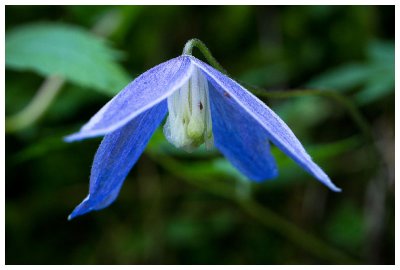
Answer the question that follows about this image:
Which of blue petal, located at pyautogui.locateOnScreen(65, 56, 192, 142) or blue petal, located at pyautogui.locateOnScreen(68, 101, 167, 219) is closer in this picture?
blue petal, located at pyautogui.locateOnScreen(65, 56, 192, 142)

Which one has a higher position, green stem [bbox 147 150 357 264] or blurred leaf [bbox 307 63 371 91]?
blurred leaf [bbox 307 63 371 91]

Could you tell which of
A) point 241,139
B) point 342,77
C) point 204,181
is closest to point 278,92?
point 241,139

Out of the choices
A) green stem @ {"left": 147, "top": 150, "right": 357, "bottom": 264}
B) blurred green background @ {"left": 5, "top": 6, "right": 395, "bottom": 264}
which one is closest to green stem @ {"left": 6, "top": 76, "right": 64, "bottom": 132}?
blurred green background @ {"left": 5, "top": 6, "right": 395, "bottom": 264}

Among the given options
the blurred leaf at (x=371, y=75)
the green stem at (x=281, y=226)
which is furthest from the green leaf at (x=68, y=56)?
the blurred leaf at (x=371, y=75)

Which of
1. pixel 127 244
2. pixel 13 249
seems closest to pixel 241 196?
pixel 127 244

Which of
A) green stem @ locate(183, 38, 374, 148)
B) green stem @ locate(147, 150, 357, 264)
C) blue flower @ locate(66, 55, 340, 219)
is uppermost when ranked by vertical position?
green stem @ locate(183, 38, 374, 148)

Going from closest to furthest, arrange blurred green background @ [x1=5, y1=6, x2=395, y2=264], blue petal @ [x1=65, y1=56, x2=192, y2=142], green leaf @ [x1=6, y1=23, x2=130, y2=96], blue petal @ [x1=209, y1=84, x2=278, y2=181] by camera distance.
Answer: blue petal @ [x1=65, y1=56, x2=192, y2=142], blue petal @ [x1=209, y1=84, x2=278, y2=181], green leaf @ [x1=6, y1=23, x2=130, y2=96], blurred green background @ [x1=5, y1=6, x2=395, y2=264]

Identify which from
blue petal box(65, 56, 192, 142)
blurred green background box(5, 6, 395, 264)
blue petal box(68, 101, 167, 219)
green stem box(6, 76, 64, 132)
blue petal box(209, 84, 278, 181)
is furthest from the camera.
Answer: blurred green background box(5, 6, 395, 264)

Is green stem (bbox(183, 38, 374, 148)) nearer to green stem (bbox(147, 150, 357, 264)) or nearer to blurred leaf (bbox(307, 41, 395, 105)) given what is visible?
blurred leaf (bbox(307, 41, 395, 105))
